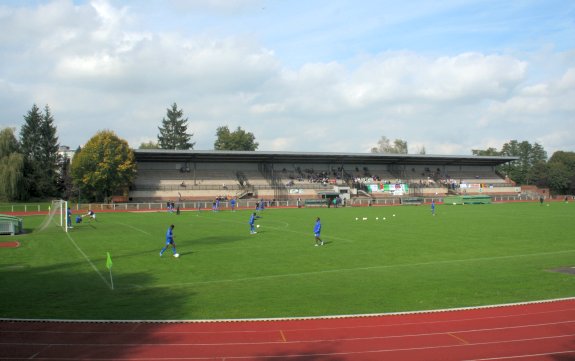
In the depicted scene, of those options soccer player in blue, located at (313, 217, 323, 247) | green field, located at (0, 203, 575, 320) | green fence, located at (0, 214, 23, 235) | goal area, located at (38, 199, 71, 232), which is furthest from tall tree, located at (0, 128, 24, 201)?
soccer player in blue, located at (313, 217, 323, 247)

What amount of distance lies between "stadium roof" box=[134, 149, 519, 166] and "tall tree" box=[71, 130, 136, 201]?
453 centimetres

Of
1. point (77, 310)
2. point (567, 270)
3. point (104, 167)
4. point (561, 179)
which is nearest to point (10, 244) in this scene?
point (77, 310)

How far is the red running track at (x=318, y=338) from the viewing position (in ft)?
29.4

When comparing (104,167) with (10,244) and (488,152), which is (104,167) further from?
(488,152)

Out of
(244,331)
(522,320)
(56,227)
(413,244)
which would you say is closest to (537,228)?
(413,244)

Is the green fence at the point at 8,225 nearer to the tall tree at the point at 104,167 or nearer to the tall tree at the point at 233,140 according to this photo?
the tall tree at the point at 104,167

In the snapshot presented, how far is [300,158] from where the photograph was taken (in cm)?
8131

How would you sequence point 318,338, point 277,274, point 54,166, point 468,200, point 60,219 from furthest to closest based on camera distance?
point 54,166 → point 468,200 → point 60,219 → point 277,274 → point 318,338

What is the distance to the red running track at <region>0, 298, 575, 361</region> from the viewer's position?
897 cm

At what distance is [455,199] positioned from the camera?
70812 millimetres

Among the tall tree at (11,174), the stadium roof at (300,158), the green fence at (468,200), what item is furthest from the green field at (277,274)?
the stadium roof at (300,158)

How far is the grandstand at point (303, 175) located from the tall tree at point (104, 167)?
3.67 metres

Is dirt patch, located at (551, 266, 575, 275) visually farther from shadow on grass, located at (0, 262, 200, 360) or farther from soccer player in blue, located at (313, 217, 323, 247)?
shadow on grass, located at (0, 262, 200, 360)

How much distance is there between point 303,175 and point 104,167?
3304cm
